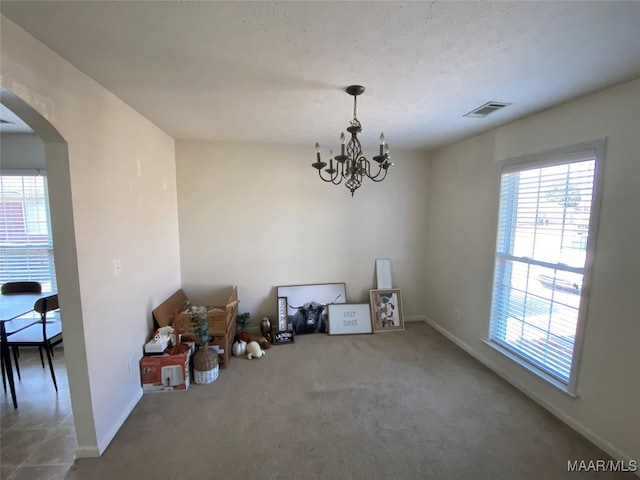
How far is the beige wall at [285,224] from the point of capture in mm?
3441

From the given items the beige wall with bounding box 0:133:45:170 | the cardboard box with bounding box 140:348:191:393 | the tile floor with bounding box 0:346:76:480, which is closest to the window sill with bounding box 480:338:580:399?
the cardboard box with bounding box 140:348:191:393

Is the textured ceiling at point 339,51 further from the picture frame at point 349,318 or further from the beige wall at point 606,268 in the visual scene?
the picture frame at point 349,318

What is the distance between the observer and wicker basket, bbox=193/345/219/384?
2.60 meters

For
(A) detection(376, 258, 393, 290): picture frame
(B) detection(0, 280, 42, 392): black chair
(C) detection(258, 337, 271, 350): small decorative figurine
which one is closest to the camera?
(B) detection(0, 280, 42, 392): black chair

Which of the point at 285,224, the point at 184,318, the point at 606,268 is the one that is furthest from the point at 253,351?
the point at 606,268

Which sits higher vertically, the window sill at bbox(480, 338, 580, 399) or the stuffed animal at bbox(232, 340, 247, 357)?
the window sill at bbox(480, 338, 580, 399)

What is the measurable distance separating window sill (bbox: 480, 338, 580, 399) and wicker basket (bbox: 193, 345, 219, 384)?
9.26ft

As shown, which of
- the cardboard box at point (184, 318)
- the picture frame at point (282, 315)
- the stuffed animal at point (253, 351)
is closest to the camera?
the cardboard box at point (184, 318)

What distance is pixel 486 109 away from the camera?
2232mm

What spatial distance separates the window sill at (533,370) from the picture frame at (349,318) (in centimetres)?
137

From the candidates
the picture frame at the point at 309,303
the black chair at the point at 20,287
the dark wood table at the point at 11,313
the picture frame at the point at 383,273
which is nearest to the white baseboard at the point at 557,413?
the picture frame at the point at 383,273

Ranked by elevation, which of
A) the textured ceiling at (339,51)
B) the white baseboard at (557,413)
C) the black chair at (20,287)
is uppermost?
the textured ceiling at (339,51)

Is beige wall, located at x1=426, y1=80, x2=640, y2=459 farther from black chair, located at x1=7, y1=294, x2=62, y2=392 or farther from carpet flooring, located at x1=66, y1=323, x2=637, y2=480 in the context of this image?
black chair, located at x1=7, y1=294, x2=62, y2=392

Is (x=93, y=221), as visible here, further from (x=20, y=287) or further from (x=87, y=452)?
(x=20, y=287)
